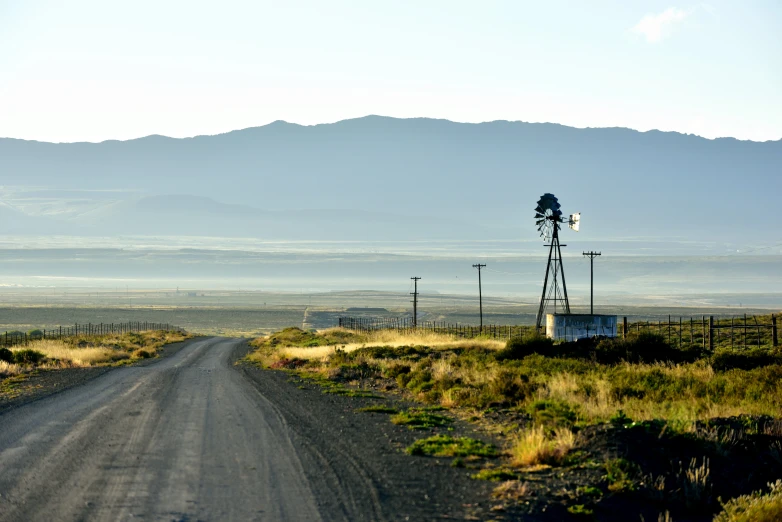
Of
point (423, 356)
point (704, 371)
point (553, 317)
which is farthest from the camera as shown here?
point (553, 317)

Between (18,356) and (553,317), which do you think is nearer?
(18,356)

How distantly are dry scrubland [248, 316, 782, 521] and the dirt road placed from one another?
1184mm

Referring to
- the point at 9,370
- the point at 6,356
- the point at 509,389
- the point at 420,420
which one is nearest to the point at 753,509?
the point at 420,420

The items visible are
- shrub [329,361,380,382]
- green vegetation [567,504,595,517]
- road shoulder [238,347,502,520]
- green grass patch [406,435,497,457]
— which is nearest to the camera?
green vegetation [567,504,595,517]

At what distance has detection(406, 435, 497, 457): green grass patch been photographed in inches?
566

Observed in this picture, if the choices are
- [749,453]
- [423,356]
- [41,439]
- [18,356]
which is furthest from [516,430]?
[18,356]

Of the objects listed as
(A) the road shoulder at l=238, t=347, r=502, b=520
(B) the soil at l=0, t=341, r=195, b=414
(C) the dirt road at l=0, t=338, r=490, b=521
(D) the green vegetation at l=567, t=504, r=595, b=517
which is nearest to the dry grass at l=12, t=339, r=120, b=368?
(B) the soil at l=0, t=341, r=195, b=414

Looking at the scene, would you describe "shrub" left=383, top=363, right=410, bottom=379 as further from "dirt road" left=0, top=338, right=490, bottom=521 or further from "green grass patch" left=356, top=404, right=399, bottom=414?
"green grass patch" left=356, top=404, right=399, bottom=414

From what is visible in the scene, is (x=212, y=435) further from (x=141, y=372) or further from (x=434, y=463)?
(x=141, y=372)

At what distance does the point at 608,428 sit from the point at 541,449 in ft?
5.05

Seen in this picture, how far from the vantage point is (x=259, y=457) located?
14.1 m

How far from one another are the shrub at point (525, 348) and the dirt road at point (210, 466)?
12316 mm

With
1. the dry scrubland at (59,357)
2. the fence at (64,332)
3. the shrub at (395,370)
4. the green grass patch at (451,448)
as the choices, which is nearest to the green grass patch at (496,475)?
the green grass patch at (451,448)

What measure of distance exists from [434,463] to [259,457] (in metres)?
2.98
